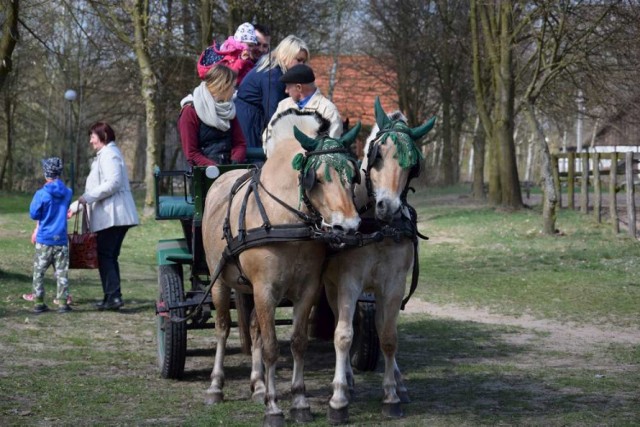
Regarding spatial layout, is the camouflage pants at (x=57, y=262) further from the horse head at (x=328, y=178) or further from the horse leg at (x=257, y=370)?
the horse head at (x=328, y=178)

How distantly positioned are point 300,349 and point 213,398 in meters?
0.95

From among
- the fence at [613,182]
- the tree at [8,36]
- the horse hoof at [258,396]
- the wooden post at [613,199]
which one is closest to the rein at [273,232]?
the horse hoof at [258,396]

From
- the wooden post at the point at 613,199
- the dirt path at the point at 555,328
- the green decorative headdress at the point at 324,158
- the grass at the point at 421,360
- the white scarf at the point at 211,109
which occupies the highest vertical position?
the white scarf at the point at 211,109

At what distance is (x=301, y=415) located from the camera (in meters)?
6.67

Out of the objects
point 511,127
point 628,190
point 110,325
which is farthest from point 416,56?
point 110,325

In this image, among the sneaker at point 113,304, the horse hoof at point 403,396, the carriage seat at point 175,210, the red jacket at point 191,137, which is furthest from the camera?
the sneaker at point 113,304

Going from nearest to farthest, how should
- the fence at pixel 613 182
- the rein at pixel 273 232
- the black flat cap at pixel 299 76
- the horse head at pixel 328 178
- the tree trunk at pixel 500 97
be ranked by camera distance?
the horse head at pixel 328 178 < the rein at pixel 273 232 < the black flat cap at pixel 299 76 < the fence at pixel 613 182 < the tree trunk at pixel 500 97

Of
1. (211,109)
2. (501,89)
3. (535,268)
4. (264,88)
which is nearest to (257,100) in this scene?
(264,88)

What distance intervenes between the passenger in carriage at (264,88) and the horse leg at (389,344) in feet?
7.33

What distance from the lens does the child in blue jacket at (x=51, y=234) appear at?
1165cm

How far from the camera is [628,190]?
19.1 meters

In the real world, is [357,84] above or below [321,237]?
above

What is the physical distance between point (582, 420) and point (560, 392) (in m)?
0.97

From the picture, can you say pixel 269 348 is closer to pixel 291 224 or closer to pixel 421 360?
pixel 291 224
